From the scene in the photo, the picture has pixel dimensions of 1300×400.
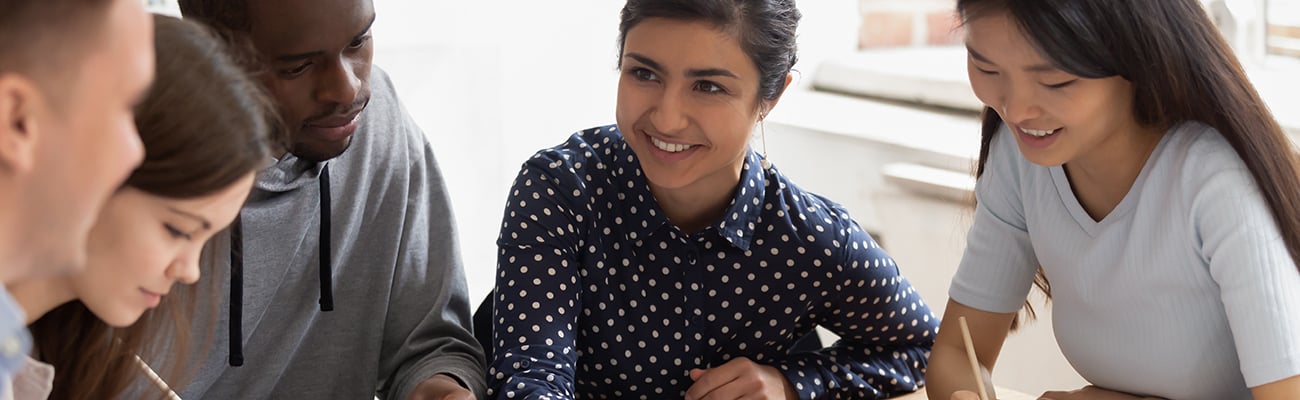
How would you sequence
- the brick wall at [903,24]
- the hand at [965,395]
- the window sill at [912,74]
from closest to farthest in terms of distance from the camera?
the hand at [965,395] → the window sill at [912,74] → the brick wall at [903,24]

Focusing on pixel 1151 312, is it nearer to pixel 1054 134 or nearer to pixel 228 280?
pixel 1054 134

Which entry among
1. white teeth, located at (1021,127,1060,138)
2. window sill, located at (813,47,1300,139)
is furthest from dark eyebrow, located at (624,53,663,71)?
window sill, located at (813,47,1300,139)

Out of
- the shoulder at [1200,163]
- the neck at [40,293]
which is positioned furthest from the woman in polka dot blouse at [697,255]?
the neck at [40,293]

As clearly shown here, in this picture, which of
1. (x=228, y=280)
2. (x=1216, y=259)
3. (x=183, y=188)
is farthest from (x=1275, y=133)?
(x=228, y=280)

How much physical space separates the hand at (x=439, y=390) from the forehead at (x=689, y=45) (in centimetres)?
44

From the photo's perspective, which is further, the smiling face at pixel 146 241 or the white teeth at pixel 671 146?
the white teeth at pixel 671 146

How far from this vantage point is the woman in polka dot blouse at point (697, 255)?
148 centimetres

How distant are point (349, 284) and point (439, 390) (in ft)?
0.80

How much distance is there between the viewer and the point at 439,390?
4.91 feet

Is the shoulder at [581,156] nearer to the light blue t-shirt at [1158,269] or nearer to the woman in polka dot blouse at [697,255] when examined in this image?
the woman in polka dot blouse at [697,255]

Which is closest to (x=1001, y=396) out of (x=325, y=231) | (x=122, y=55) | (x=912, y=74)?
(x=325, y=231)

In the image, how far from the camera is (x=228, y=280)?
1534 mm

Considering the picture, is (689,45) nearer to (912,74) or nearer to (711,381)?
(711,381)

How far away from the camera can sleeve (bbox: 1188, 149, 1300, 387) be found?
125 cm
